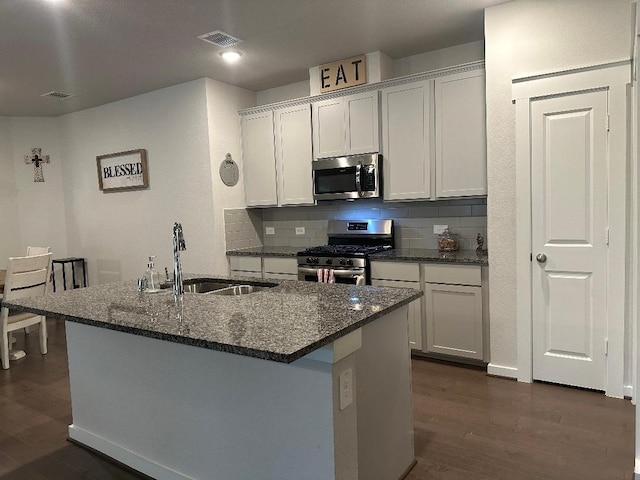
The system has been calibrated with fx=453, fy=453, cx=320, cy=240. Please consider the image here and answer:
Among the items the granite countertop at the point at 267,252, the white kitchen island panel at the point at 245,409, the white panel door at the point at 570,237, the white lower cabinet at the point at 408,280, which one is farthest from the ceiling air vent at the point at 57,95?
the white panel door at the point at 570,237

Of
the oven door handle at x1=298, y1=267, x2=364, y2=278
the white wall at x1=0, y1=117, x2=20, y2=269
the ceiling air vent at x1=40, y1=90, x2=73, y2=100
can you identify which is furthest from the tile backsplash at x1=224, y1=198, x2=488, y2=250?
the white wall at x1=0, y1=117, x2=20, y2=269

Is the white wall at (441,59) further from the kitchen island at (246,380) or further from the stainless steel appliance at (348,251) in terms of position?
the kitchen island at (246,380)

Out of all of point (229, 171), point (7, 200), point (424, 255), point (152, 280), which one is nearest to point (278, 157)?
point (229, 171)

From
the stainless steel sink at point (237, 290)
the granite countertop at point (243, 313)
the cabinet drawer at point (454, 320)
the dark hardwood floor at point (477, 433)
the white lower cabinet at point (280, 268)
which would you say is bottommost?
the dark hardwood floor at point (477, 433)

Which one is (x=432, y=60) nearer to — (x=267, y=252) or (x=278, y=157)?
(x=278, y=157)

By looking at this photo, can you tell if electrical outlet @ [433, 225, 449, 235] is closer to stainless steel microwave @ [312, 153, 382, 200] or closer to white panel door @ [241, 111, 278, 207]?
stainless steel microwave @ [312, 153, 382, 200]

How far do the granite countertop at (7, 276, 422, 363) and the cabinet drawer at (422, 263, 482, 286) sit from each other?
143cm

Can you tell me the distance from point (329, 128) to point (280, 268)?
1.45 m

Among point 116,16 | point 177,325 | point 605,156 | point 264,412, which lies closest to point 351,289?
point 264,412

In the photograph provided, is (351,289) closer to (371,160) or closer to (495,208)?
(495,208)

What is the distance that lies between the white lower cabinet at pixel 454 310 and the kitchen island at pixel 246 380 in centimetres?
144

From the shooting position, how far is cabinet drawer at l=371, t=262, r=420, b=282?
12.2 feet

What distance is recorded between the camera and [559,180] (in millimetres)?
3039

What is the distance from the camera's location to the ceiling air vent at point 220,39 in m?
3.54
